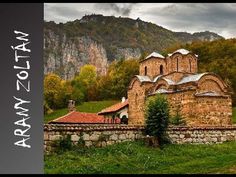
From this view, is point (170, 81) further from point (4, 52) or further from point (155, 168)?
point (4, 52)

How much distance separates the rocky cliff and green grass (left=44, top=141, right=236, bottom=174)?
95027 mm

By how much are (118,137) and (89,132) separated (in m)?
1.32

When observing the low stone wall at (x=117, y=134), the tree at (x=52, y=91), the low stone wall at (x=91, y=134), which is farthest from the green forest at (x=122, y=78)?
the low stone wall at (x=91, y=134)

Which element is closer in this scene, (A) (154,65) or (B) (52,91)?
(A) (154,65)

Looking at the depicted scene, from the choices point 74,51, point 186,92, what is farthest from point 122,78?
point 74,51

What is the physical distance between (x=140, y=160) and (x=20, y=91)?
656 cm

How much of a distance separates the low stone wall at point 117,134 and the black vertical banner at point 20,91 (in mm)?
4829

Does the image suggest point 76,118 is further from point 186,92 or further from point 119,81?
point 119,81

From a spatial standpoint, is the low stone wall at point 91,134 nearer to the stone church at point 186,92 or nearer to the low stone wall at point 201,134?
the low stone wall at point 201,134

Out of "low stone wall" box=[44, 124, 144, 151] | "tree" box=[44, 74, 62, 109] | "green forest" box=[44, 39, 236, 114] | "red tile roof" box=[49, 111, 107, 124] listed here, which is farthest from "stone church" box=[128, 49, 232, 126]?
"tree" box=[44, 74, 62, 109]

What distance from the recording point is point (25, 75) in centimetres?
1067

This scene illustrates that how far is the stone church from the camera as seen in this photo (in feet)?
86.5

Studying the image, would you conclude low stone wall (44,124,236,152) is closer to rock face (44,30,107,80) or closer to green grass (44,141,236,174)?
green grass (44,141,236,174)

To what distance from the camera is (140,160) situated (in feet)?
51.6
